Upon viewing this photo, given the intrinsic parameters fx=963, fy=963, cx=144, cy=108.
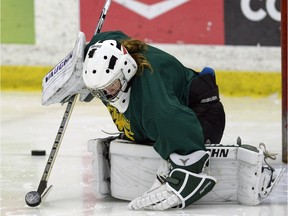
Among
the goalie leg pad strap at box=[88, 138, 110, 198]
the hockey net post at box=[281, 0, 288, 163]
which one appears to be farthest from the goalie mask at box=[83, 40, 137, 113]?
the hockey net post at box=[281, 0, 288, 163]

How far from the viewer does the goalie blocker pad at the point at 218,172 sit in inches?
123

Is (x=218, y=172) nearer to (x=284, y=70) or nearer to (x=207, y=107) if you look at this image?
(x=207, y=107)

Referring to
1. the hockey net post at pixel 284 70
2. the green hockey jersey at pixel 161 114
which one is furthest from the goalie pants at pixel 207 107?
the hockey net post at pixel 284 70

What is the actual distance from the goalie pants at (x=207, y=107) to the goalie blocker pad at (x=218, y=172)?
215mm

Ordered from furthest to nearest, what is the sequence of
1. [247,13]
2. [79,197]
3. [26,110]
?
[247,13], [26,110], [79,197]

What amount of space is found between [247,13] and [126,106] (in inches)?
122

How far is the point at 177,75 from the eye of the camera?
Answer: 3230 mm

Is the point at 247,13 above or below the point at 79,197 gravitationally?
above

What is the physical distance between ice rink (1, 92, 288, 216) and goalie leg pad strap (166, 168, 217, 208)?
0.05 m

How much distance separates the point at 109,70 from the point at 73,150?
1.46 metres

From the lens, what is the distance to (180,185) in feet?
9.97

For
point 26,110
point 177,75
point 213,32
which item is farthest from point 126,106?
point 213,32

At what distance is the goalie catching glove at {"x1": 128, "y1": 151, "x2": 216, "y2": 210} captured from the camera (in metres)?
3.04

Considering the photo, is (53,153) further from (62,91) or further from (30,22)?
(30,22)
